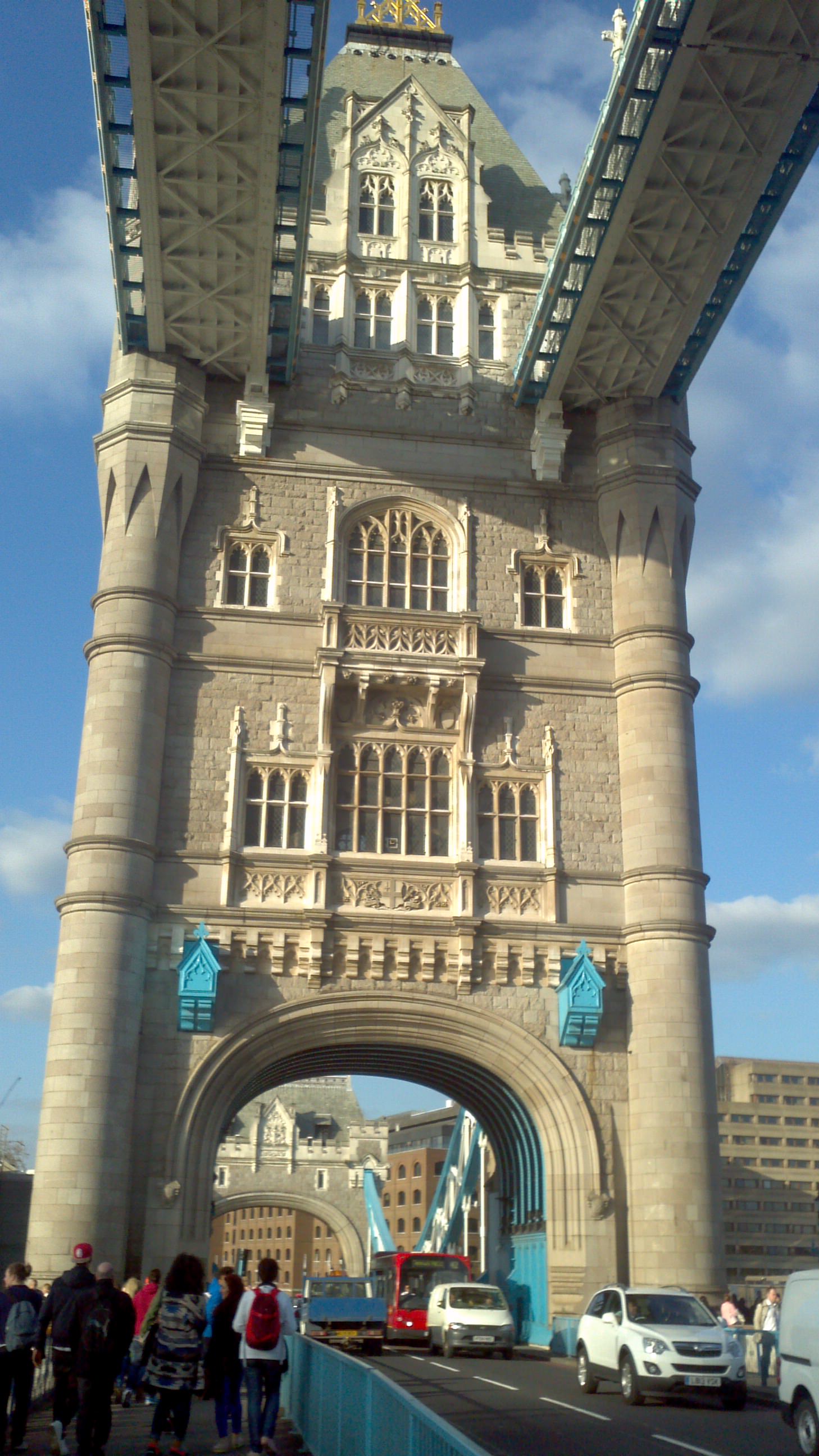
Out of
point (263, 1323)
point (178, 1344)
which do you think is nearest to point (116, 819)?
point (263, 1323)

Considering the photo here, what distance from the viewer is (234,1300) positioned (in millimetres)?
13320

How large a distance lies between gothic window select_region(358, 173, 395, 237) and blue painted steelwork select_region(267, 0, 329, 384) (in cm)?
260

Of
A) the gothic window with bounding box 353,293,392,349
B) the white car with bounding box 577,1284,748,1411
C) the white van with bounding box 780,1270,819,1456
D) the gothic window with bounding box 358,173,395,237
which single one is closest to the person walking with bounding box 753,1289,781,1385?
the white car with bounding box 577,1284,748,1411

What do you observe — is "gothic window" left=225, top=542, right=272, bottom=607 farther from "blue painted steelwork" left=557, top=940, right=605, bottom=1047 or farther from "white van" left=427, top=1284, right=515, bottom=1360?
"white van" left=427, top=1284, right=515, bottom=1360

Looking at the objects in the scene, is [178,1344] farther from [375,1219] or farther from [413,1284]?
[375,1219]

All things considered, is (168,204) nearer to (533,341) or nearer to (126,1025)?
(533,341)

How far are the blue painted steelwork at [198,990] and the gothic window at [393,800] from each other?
3.66m

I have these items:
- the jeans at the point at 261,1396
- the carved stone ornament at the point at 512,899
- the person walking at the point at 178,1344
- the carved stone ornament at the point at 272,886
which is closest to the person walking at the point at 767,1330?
the carved stone ornament at the point at 512,899

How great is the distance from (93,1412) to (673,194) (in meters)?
23.0

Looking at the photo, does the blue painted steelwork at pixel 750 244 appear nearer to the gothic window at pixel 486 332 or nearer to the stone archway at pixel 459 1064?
the gothic window at pixel 486 332

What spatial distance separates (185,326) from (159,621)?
6.44m

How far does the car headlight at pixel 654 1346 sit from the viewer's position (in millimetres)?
17844

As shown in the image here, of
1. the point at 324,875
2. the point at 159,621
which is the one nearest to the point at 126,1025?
the point at 324,875

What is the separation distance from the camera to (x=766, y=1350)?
21469 mm
